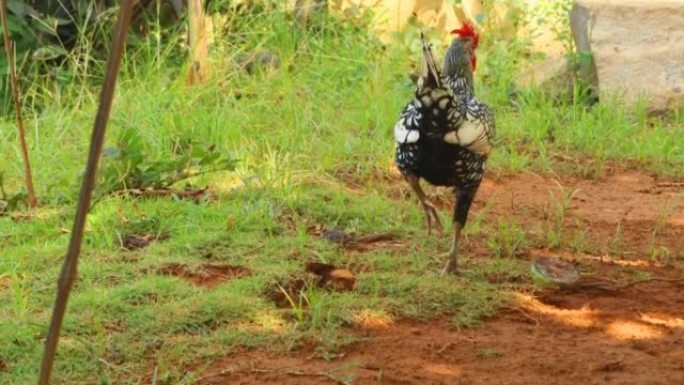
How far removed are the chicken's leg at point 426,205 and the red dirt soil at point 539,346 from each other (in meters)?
0.18

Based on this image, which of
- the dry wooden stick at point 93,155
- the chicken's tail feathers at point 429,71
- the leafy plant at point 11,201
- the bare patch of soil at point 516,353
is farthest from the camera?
the leafy plant at point 11,201

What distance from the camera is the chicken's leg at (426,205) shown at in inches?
191

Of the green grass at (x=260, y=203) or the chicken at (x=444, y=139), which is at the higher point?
the chicken at (x=444, y=139)

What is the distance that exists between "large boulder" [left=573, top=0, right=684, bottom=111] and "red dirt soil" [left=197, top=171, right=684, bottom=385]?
9.22 ft

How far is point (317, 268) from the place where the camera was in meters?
4.36

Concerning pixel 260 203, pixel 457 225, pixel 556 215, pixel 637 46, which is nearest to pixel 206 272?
pixel 260 203

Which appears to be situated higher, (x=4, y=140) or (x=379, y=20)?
(x=379, y=20)

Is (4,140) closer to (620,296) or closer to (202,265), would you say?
(202,265)

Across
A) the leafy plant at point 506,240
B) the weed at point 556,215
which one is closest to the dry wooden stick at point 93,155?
the leafy plant at point 506,240

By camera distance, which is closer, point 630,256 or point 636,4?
point 630,256

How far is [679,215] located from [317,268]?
2.29 m

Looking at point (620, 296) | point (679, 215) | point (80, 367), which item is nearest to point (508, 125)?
point (679, 215)

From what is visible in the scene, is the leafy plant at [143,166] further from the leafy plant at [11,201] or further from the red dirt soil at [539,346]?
the red dirt soil at [539,346]

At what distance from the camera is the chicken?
452 centimetres
